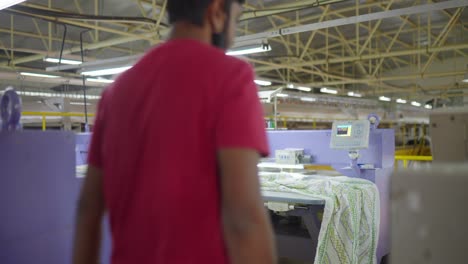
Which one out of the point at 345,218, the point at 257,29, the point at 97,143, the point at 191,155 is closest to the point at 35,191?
the point at 97,143

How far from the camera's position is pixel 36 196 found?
1.86m

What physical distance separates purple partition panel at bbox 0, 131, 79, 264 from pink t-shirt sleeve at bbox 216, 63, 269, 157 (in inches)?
53.3

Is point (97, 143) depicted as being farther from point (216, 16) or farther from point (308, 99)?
point (308, 99)

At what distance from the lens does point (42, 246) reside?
6.34 ft

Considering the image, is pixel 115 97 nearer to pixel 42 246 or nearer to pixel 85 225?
pixel 85 225

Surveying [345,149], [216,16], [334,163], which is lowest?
[334,163]

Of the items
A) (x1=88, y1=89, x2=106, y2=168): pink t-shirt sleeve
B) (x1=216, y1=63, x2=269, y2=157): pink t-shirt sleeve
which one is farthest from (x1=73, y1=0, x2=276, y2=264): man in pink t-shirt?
(x1=88, y1=89, x2=106, y2=168): pink t-shirt sleeve

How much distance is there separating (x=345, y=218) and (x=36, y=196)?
203 cm

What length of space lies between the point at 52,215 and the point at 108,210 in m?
1.24

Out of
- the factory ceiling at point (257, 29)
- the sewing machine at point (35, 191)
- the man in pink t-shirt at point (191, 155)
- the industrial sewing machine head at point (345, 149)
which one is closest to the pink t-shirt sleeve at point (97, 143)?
the man in pink t-shirt at point (191, 155)

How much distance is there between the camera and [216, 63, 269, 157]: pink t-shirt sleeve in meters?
0.72

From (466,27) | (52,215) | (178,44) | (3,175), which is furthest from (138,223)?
(466,27)

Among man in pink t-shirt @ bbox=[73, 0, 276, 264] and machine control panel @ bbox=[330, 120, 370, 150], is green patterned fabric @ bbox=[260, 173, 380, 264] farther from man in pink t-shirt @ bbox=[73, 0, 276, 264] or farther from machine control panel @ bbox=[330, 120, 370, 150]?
man in pink t-shirt @ bbox=[73, 0, 276, 264]

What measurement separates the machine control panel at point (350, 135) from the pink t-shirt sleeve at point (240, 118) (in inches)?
111
